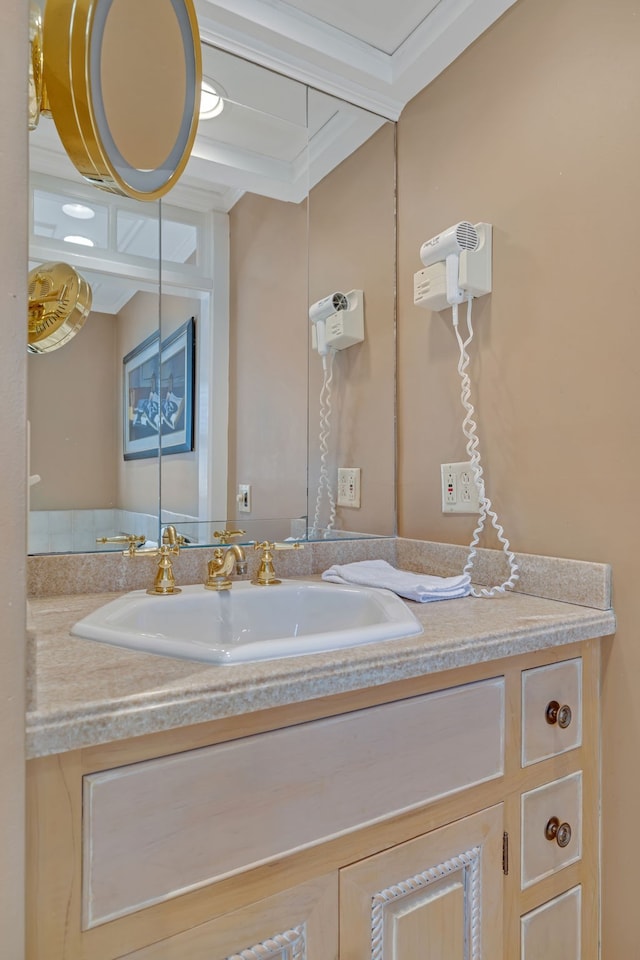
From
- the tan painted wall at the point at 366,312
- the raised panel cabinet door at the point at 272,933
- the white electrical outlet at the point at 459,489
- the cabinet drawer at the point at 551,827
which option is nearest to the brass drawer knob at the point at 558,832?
the cabinet drawer at the point at 551,827

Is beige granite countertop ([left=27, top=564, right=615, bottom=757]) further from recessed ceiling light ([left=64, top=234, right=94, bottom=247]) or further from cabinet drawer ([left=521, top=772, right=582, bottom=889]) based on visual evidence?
recessed ceiling light ([left=64, top=234, right=94, bottom=247])

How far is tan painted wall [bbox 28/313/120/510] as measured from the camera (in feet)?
3.62

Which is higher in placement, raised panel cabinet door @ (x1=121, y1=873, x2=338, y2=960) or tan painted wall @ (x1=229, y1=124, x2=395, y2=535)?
tan painted wall @ (x1=229, y1=124, x2=395, y2=535)

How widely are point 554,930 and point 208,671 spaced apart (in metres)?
0.83

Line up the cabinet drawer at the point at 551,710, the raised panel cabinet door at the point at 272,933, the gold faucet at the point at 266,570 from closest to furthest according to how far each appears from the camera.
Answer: the raised panel cabinet door at the point at 272,933, the cabinet drawer at the point at 551,710, the gold faucet at the point at 266,570

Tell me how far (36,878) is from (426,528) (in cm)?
109

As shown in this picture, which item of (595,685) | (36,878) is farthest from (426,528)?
(36,878)

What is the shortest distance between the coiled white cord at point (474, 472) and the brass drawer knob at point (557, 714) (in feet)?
0.80

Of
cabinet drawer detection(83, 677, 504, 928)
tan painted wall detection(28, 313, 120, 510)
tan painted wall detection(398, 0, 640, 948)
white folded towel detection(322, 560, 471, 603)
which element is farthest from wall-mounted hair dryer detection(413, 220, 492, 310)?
cabinet drawer detection(83, 677, 504, 928)

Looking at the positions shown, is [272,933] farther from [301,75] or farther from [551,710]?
[301,75]

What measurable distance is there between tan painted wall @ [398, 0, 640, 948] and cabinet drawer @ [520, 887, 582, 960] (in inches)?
3.2

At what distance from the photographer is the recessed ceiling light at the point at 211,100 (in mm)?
1302

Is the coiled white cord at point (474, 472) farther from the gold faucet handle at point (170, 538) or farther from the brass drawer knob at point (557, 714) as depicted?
the gold faucet handle at point (170, 538)

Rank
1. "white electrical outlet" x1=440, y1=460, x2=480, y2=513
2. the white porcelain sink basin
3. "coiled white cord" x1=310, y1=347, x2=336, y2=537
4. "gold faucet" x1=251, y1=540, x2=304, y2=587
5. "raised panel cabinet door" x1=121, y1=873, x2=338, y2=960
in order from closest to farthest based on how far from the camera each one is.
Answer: "raised panel cabinet door" x1=121, y1=873, x2=338, y2=960, the white porcelain sink basin, "gold faucet" x1=251, y1=540, x2=304, y2=587, "white electrical outlet" x1=440, y1=460, x2=480, y2=513, "coiled white cord" x1=310, y1=347, x2=336, y2=537
